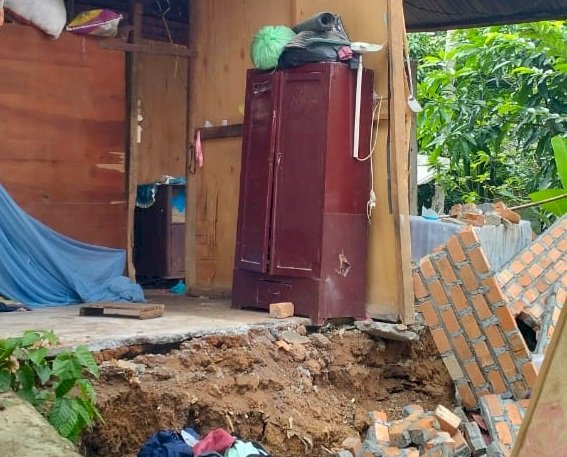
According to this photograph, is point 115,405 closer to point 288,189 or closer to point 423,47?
point 288,189

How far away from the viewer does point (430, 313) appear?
6.02m

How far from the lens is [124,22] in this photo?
7.61 meters

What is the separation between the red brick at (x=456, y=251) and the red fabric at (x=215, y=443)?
2.31 m

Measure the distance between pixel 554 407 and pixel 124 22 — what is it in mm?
6842

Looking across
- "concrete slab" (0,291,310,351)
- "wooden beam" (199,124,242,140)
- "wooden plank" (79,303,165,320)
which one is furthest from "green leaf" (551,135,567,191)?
"wooden plank" (79,303,165,320)

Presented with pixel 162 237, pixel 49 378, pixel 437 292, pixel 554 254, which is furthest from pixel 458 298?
pixel 162 237

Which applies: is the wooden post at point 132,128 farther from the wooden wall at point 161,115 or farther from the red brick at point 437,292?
the red brick at point 437,292

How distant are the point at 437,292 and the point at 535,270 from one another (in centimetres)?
113

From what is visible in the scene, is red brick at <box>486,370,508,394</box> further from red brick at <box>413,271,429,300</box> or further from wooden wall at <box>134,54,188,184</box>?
wooden wall at <box>134,54,188,184</box>

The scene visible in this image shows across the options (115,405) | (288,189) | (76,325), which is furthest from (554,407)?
(288,189)

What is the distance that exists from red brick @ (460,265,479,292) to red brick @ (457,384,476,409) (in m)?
0.73

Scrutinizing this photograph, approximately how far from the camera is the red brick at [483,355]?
5859 mm

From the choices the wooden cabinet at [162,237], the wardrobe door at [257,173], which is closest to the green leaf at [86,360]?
the wardrobe door at [257,173]

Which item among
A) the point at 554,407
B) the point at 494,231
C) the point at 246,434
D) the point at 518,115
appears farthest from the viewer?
the point at 518,115
